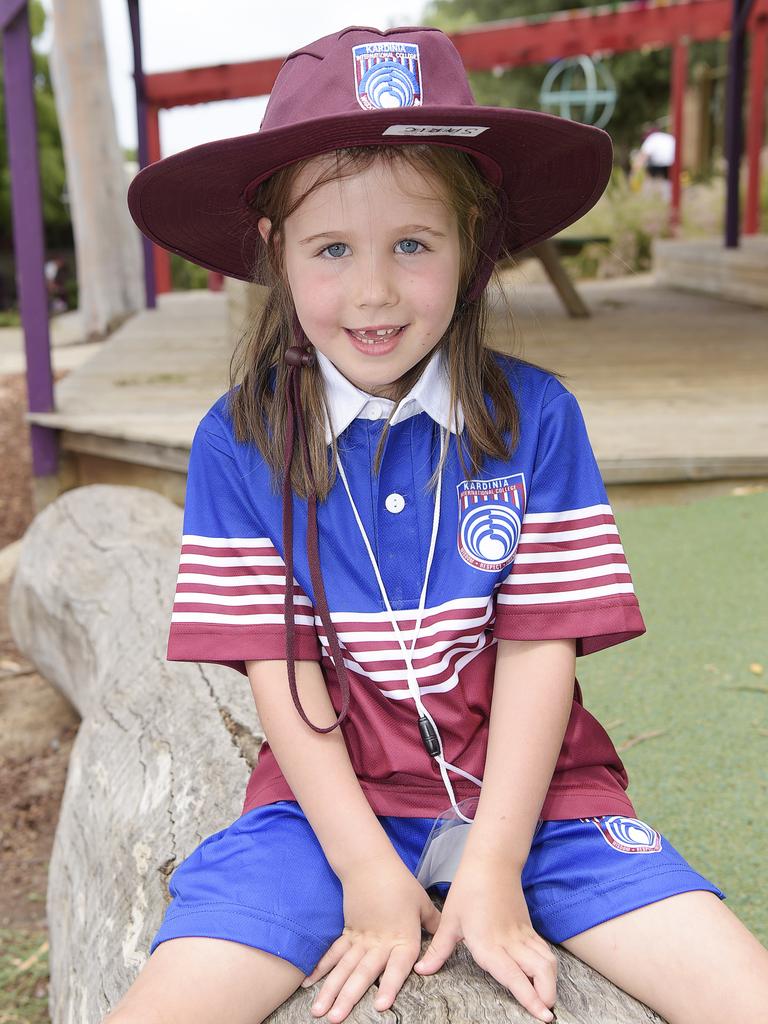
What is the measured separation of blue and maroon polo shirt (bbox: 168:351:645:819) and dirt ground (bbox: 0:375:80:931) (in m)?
1.61

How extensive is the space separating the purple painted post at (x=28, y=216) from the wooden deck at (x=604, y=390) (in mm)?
119

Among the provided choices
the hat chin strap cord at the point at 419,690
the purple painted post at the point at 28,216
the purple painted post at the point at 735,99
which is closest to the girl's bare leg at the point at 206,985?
the hat chin strap cord at the point at 419,690

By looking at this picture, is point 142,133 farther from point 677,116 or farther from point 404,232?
point 404,232

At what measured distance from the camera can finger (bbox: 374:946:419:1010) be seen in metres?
1.35

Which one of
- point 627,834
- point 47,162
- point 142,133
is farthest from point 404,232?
point 47,162

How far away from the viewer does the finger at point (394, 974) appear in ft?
4.42

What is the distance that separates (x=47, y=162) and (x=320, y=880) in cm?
2325

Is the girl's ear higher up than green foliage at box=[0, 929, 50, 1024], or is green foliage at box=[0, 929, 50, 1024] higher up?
the girl's ear

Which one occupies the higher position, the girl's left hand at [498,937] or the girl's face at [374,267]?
the girl's face at [374,267]

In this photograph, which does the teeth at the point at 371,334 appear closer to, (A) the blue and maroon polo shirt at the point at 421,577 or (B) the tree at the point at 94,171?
(A) the blue and maroon polo shirt at the point at 421,577

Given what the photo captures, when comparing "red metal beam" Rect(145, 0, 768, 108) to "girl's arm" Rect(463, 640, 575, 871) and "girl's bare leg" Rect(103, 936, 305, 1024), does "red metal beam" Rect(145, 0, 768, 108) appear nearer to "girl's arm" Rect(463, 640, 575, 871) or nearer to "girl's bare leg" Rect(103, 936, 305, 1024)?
"girl's arm" Rect(463, 640, 575, 871)

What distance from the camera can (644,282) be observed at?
39.3ft

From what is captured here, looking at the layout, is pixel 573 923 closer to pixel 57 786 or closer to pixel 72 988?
pixel 72 988

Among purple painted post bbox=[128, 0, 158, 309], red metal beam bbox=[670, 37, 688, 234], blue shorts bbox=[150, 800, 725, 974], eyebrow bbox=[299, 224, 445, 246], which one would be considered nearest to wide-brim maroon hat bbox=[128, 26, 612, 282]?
eyebrow bbox=[299, 224, 445, 246]
